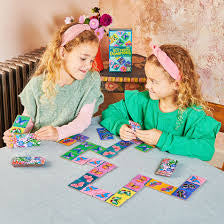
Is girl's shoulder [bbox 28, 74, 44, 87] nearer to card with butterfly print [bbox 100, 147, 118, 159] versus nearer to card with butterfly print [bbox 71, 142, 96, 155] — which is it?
card with butterfly print [bbox 71, 142, 96, 155]

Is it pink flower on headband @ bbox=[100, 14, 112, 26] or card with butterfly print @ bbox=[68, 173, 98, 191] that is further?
pink flower on headband @ bbox=[100, 14, 112, 26]

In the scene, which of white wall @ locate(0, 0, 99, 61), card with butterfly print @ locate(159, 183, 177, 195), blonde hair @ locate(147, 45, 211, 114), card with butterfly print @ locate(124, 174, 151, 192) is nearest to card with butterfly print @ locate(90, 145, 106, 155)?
card with butterfly print @ locate(124, 174, 151, 192)

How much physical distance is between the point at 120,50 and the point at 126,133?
117 centimetres

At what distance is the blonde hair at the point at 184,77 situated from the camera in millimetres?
1756

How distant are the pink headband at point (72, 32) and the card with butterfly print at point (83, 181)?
2.66 feet

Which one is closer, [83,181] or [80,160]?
[83,181]

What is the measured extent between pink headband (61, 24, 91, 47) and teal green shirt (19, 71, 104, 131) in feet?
0.81

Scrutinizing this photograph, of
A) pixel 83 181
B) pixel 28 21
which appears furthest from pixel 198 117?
pixel 28 21

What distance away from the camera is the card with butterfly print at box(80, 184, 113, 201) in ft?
4.18

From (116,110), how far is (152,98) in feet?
0.89

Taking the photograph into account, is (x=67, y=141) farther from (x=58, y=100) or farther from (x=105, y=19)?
(x=105, y=19)

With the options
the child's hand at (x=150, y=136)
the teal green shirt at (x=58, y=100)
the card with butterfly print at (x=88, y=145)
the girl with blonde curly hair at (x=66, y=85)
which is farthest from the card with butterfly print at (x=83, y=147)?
the teal green shirt at (x=58, y=100)

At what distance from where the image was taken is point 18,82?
2.70m

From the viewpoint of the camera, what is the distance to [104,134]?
1801 mm
